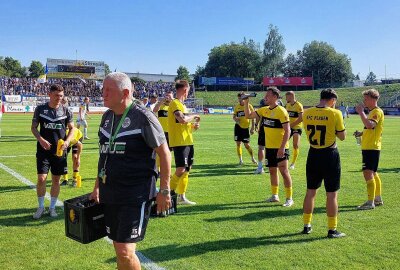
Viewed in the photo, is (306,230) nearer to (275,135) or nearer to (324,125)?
(324,125)

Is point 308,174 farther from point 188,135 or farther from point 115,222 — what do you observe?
point 115,222

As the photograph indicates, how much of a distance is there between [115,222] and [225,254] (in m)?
2.09

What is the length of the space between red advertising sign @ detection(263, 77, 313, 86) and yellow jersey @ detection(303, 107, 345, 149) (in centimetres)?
8711

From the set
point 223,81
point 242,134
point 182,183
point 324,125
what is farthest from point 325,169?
point 223,81

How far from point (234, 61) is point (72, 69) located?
51.0m

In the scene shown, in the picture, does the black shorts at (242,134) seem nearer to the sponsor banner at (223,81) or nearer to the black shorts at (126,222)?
the black shorts at (126,222)

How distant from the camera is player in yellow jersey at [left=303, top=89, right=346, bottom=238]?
19.8ft

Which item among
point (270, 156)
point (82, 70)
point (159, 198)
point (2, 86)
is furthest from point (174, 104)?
point (82, 70)

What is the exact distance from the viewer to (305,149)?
17.1 metres

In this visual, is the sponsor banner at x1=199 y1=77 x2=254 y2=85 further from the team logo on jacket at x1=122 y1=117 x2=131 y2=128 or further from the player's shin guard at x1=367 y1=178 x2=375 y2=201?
the team logo on jacket at x1=122 y1=117 x2=131 y2=128

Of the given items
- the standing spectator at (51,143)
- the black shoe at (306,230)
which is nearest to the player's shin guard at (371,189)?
the black shoe at (306,230)

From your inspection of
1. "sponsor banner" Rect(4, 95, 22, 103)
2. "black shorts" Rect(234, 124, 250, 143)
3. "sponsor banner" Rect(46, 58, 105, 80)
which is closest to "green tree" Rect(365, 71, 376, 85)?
"sponsor banner" Rect(46, 58, 105, 80)

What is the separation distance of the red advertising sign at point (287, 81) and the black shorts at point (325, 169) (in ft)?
286

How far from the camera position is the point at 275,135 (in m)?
7.91
